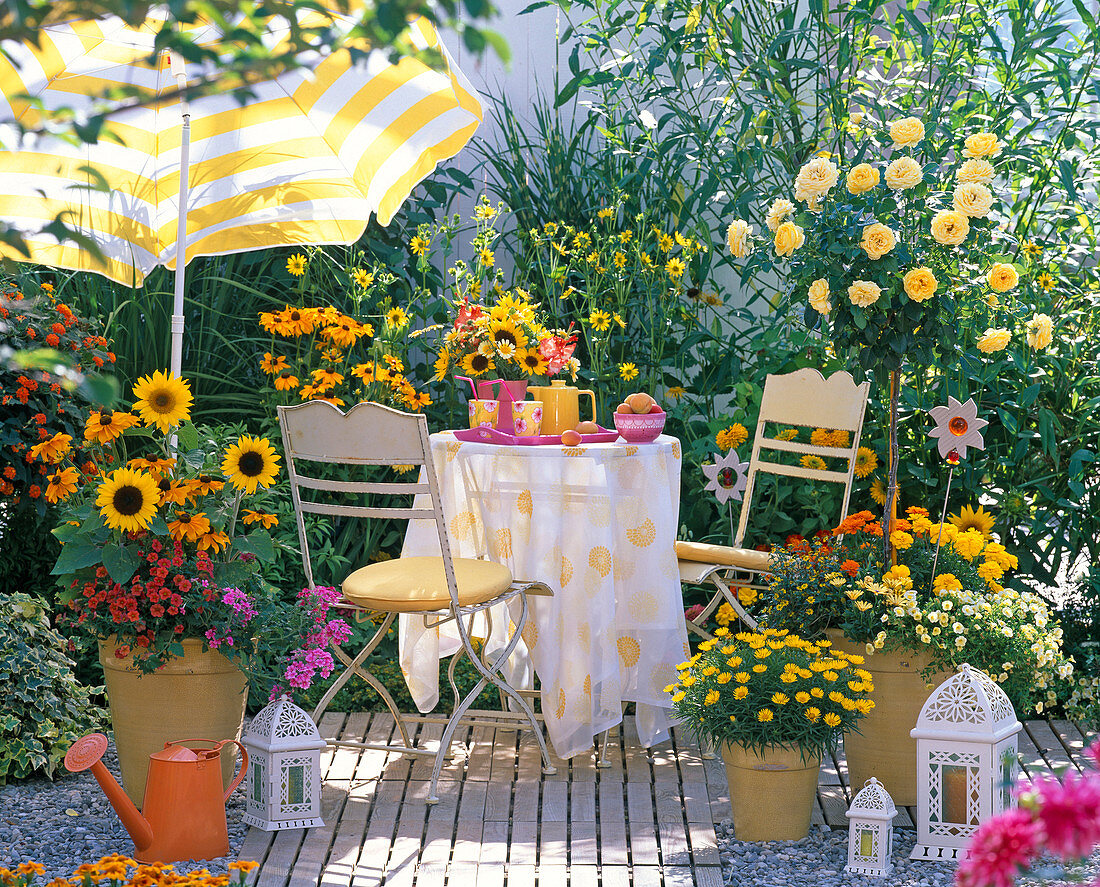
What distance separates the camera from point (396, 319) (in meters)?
4.35

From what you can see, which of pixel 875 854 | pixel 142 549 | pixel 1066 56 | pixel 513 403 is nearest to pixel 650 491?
pixel 513 403

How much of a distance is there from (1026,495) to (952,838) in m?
1.83

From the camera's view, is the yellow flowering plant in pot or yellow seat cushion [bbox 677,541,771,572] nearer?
the yellow flowering plant in pot

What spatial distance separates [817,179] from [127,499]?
1.94 meters

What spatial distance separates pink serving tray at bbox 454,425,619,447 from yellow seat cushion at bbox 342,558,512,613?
1.24 ft

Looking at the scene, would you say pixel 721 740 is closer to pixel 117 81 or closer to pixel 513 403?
pixel 513 403

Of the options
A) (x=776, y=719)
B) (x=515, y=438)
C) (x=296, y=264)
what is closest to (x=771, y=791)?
(x=776, y=719)

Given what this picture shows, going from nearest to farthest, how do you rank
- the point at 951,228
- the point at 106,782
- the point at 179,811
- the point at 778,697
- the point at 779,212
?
the point at 106,782, the point at 179,811, the point at 778,697, the point at 951,228, the point at 779,212

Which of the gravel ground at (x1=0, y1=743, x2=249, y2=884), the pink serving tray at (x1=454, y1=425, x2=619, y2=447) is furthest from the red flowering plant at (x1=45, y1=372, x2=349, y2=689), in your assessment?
the pink serving tray at (x1=454, y1=425, x2=619, y2=447)

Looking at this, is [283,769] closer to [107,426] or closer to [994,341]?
[107,426]

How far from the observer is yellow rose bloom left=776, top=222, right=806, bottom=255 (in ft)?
10.4

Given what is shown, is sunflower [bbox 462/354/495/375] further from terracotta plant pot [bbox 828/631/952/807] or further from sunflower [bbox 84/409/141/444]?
terracotta plant pot [bbox 828/631/952/807]

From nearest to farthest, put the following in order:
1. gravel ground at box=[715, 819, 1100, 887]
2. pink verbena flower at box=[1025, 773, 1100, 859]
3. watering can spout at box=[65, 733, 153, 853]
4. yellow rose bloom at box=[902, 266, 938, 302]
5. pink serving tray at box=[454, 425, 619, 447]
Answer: pink verbena flower at box=[1025, 773, 1100, 859], watering can spout at box=[65, 733, 153, 853], gravel ground at box=[715, 819, 1100, 887], yellow rose bloom at box=[902, 266, 938, 302], pink serving tray at box=[454, 425, 619, 447]

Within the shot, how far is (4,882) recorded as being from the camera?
1.62 meters
